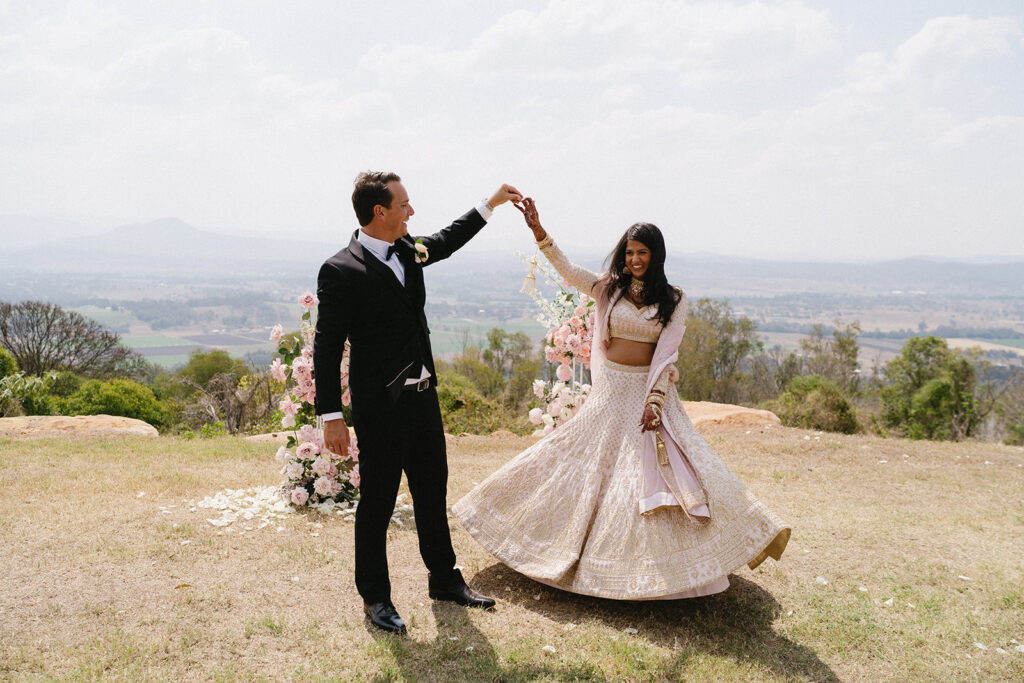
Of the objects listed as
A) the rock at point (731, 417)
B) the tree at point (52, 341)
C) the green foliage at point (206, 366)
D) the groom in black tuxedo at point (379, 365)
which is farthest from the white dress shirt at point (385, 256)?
the tree at point (52, 341)

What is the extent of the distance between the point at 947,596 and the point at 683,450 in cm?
203

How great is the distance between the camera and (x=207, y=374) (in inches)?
1057

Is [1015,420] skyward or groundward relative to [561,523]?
groundward

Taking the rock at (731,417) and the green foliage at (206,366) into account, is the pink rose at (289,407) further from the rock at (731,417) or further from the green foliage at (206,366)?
the green foliage at (206,366)

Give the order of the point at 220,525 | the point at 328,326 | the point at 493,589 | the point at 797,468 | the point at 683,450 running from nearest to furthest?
1. the point at 328,326
2. the point at 683,450
3. the point at 493,589
4. the point at 220,525
5. the point at 797,468

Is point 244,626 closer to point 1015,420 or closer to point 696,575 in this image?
point 696,575

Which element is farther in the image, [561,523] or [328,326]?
[561,523]

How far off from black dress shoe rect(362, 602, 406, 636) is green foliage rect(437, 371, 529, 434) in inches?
281

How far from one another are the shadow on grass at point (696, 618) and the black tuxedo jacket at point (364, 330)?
4.96 ft

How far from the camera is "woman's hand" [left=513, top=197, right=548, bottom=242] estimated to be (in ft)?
13.6

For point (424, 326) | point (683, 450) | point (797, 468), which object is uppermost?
point (424, 326)

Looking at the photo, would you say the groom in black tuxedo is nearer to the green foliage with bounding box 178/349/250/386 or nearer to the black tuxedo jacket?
the black tuxedo jacket

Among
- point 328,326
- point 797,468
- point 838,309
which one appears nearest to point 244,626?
point 328,326

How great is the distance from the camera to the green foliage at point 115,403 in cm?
1388
